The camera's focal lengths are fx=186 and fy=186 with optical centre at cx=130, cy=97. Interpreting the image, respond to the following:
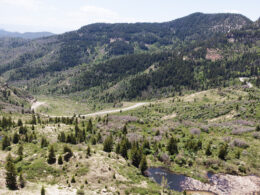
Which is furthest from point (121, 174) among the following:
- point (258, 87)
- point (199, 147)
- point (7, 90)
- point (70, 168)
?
point (7, 90)

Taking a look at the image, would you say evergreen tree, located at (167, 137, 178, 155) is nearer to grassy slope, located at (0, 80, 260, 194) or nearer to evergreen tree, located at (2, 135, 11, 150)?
grassy slope, located at (0, 80, 260, 194)

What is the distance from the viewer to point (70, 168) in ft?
132

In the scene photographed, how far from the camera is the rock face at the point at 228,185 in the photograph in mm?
41312

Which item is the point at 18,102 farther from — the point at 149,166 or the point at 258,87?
the point at 258,87

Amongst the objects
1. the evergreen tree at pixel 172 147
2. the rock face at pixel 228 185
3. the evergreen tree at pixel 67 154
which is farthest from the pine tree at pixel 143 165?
the evergreen tree at pixel 67 154

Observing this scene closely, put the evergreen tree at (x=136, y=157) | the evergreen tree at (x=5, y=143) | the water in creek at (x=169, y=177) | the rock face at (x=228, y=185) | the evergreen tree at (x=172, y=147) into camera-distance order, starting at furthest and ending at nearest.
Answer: the evergreen tree at (x=172, y=147) → the evergreen tree at (x=5, y=143) → the evergreen tree at (x=136, y=157) → the water in creek at (x=169, y=177) → the rock face at (x=228, y=185)

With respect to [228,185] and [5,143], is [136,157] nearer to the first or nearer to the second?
[228,185]

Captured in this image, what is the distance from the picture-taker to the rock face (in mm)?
41312

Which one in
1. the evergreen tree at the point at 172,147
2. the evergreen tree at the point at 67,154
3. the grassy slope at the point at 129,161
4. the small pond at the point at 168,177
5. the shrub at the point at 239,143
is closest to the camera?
the grassy slope at the point at 129,161

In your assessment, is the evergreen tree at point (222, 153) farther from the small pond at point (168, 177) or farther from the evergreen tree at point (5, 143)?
the evergreen tree at point (5, 143)

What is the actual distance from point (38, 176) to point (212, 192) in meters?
37.0

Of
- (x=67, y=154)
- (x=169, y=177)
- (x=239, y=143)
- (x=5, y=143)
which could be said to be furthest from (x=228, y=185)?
(x=5, y=143)

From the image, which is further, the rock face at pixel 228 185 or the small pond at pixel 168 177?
the small pond at pixel 168 177

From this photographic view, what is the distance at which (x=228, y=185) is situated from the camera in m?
43.5
